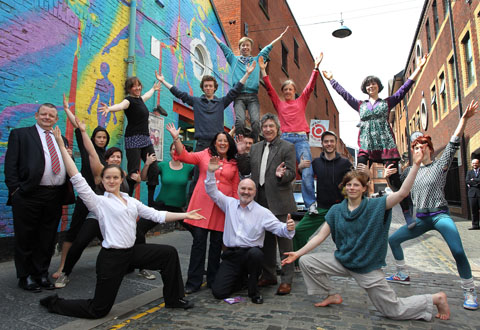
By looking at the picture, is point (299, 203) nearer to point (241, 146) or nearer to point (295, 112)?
point (295, 112)

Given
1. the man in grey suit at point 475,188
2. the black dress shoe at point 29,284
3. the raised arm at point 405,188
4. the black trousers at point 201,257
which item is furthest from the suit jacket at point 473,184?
the black dress shoe at point 29,284

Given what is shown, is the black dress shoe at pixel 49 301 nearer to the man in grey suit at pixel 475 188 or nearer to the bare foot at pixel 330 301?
the bare foot at pixel 330 301

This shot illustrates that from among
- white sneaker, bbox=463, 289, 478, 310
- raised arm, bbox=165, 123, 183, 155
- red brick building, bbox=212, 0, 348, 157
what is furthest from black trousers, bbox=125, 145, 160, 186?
red brick building, bbox=212, 0, 348, 157

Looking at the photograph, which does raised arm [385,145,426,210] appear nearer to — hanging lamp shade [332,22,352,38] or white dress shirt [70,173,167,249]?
white dress shirt [70,173,167,249]

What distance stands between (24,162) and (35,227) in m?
0.77

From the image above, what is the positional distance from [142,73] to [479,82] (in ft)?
38.6

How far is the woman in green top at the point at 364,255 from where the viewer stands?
3.17 meters

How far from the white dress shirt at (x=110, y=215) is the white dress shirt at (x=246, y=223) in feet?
3.71

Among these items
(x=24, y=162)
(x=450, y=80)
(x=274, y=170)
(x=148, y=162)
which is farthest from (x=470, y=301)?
(x=450, y=80)

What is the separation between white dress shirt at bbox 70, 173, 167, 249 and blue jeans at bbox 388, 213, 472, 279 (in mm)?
3395

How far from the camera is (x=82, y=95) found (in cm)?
664

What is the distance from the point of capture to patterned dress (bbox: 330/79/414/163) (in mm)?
4613

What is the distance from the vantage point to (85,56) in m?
6.76

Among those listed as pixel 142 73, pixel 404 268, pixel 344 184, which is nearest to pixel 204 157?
pixel 344 184
